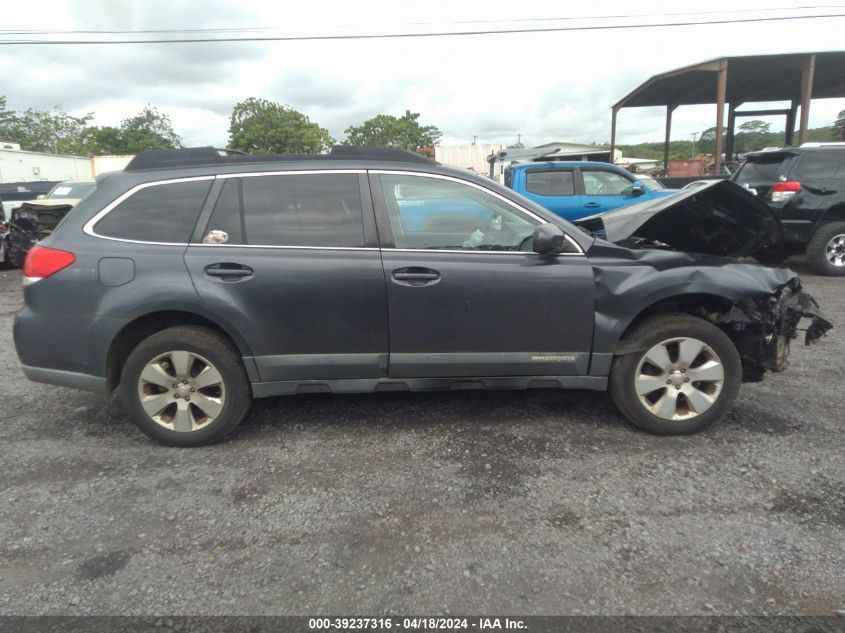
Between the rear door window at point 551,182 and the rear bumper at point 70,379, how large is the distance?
755cm

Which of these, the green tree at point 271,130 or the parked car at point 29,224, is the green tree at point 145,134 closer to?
the green tree at point 271,130

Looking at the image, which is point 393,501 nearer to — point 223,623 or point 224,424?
point 223,623

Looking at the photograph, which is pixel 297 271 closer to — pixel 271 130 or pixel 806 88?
pixel 806 88

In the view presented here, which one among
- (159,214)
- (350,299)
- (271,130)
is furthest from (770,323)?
(271,130)

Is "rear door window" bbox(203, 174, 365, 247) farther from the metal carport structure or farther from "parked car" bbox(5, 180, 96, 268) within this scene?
the metal carport structure

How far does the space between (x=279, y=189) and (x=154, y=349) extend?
120cm

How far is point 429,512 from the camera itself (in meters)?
2.71

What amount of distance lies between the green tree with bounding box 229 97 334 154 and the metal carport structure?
26.3m

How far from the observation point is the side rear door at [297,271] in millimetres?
3188

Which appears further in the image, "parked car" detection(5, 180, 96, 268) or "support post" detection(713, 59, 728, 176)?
"support post" detection(713, 59, 728, 176)

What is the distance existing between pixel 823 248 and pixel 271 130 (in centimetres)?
4139

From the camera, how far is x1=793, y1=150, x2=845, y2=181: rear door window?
7.89 meters

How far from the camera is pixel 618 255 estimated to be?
3373 mm

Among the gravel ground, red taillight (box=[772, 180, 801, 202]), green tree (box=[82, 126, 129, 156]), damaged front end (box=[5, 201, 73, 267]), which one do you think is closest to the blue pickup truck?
red taillight (box=[772, 180, 801, 202])
